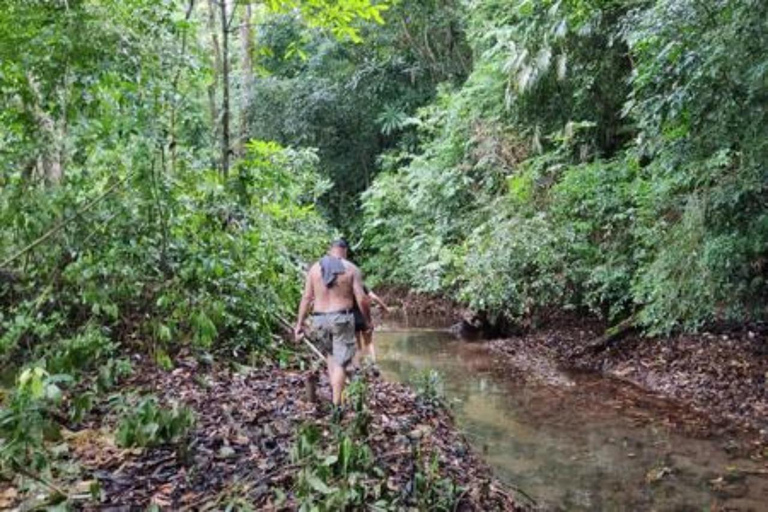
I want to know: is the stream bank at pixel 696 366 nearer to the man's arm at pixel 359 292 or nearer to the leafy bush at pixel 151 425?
the man's arm at pixel 359 292

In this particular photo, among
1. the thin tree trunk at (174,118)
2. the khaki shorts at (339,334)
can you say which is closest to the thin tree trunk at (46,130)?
the thin tree trunk at (174,118)

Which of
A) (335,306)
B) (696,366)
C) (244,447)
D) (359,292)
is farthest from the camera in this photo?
(696,366)

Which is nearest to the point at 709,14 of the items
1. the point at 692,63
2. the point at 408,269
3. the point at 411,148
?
the point at 692,63

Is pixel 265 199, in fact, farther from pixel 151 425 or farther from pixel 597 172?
pixel 597 172

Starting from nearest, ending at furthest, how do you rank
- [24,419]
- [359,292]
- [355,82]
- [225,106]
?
1. [24,419]
2. [359,292]
3. [225,106]
4. [355,82]

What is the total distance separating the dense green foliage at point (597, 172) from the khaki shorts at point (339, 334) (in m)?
3.87

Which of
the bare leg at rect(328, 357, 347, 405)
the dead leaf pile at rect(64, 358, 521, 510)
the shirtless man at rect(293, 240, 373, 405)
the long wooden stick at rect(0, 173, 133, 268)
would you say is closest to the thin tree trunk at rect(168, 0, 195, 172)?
the long wooden stick at rect(0, 173, 133, 268)

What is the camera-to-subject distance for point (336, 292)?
6.59 meters

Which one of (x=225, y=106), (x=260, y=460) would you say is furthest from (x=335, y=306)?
(x=225, y=106)

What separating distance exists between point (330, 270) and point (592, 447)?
11.6 ft

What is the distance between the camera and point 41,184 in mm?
6090

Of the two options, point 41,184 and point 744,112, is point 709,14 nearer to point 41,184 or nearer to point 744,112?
point 744,112

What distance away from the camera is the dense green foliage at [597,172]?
7.02 m

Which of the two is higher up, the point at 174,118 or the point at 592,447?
the point at 174,118
